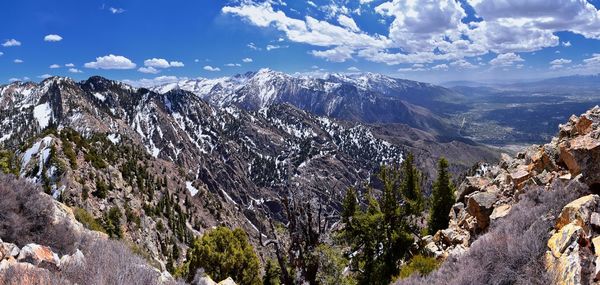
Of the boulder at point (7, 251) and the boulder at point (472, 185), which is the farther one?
the boulder at point (472, 185)

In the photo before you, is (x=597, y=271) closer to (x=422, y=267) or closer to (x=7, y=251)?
(x=422, y=267)

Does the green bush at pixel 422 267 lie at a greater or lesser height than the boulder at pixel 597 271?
lesser

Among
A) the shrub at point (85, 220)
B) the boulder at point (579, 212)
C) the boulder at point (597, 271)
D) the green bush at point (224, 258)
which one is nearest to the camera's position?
the boulder at point (597, 271)

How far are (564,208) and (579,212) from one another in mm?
641

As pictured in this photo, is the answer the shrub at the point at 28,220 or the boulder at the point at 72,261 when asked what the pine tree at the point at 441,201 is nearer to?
the shrub at the point at 28,220

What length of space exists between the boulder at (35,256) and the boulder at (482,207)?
20527 mm

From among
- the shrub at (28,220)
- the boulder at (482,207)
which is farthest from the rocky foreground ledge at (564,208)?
the shrub at (28,220)

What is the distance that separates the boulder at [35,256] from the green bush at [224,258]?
23634mm

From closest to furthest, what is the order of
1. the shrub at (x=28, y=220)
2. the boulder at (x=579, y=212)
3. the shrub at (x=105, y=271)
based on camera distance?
the shrub at (x=105, y=271) < the boulder at (x=579, y=212) < the shrub at (x=28, y=220)

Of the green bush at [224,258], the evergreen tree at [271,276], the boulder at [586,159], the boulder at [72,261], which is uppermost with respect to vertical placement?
the boulder at [586,159]

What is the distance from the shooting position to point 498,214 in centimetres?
1989

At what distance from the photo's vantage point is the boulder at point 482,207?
74.5 ft

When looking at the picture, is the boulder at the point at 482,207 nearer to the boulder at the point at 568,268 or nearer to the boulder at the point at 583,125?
the boulder at the point at 583,125

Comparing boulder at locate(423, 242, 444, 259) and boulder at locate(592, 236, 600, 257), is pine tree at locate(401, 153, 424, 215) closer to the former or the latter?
boulder at locate(423, 242, 444, 259)
